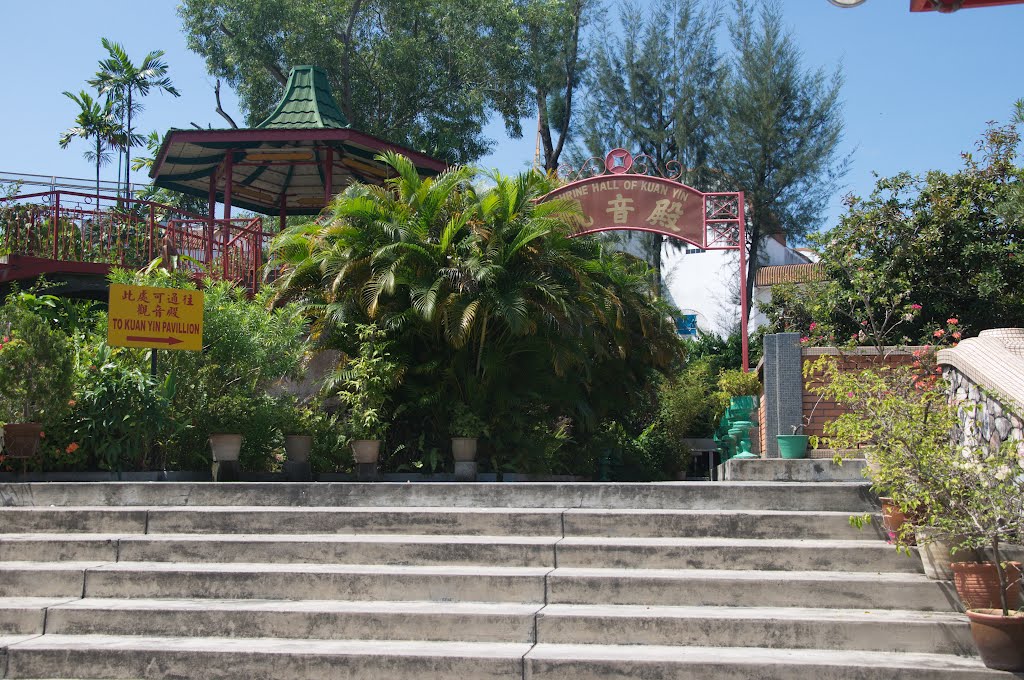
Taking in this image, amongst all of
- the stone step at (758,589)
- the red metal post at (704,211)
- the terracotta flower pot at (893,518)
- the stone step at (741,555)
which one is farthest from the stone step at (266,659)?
the red metal post at (704,211)

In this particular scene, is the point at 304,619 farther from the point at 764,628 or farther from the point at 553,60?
the point at 553,60

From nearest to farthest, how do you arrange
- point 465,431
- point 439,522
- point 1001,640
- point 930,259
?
1. point 1001,640
2. point 439,522
3. point 465,431
4. point 930,259

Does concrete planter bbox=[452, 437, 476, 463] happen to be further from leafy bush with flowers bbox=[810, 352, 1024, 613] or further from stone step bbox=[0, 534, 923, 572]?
leafy bush with flowers bbox=[810, 352, 1024, 613]

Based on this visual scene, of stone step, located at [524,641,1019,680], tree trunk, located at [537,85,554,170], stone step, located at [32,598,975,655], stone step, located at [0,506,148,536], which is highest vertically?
tree trunk, located at [537,85,554,170]

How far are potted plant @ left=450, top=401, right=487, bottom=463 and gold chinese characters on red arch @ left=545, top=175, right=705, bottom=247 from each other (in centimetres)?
372

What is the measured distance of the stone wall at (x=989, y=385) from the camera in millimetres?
5977

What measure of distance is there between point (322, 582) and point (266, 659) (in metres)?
0.79

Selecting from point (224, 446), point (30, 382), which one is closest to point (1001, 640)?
point (224, 446)

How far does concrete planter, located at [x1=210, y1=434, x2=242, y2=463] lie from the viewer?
366 inches

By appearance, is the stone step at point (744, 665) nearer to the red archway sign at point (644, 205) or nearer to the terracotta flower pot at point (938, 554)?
the terracotta flower pot at point (938, 554)

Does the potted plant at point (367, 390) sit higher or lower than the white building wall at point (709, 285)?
lower

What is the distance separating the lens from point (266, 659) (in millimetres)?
5188

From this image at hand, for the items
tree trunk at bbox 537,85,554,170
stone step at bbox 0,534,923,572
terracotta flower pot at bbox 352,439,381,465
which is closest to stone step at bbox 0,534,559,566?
stone step at bbox 0,534,923,572

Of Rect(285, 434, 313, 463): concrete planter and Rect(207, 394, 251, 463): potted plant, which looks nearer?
Rect(207, 394, 251, 463): potted plant
